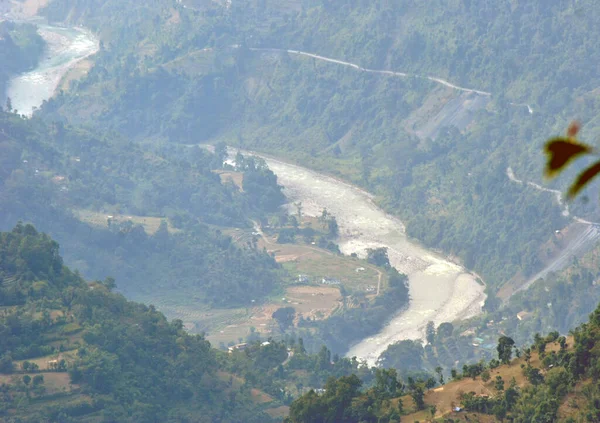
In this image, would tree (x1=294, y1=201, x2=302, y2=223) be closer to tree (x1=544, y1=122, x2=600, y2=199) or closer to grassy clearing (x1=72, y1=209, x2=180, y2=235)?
grassy clearing (x1=72, y1=209, x2=180, y2=235)

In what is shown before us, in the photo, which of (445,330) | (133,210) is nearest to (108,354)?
(445,330)

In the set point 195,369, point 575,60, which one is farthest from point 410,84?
point 195,369

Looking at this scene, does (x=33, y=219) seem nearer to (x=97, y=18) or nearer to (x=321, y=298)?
(x=321, y=298)

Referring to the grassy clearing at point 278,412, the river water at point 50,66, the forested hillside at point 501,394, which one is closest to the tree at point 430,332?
the grassy clearing at point 278,412

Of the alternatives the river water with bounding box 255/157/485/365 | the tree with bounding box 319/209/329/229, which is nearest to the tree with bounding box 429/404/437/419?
the river water with bounding box 255/157/485/365

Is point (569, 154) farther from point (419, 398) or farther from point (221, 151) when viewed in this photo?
point (221, 151)

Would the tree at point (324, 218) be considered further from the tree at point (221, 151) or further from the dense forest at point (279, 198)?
the tree at point (221, 151)
